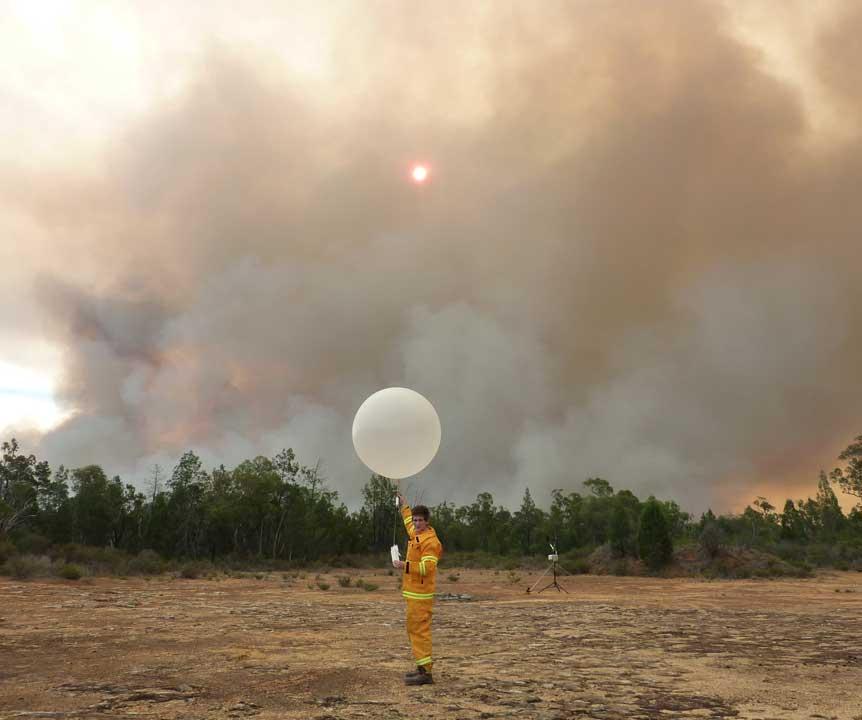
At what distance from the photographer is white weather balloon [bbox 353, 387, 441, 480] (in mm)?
8711

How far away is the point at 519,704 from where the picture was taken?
20.6 ft

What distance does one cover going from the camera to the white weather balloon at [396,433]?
8711mm

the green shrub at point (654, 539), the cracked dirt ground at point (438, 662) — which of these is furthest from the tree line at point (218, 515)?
the cracked dirt ground at point (438, 662)

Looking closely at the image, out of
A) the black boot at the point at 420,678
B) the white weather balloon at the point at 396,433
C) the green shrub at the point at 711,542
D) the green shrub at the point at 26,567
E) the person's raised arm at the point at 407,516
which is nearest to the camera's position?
the black boot at the point at 420,678

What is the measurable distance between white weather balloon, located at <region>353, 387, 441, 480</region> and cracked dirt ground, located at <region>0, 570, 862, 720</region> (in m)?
2.93

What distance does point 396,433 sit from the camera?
8688 millimetres

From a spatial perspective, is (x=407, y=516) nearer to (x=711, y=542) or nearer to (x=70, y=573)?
(x=70, y=573)

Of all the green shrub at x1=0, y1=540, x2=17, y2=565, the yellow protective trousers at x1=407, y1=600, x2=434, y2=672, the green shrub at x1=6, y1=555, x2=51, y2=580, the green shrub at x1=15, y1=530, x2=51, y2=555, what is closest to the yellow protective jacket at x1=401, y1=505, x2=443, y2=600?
the yellow protective trousers at x1=407, y1=600, x2=434, y2=672

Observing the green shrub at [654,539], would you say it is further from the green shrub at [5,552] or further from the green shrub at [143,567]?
the green shrub at [5,552]

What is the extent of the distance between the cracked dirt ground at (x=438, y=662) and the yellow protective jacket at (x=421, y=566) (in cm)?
112

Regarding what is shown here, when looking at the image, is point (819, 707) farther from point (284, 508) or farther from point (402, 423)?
point (284, 508)

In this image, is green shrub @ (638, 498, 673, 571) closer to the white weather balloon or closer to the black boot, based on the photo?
the white weather balloon

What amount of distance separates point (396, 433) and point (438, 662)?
11.9 ft

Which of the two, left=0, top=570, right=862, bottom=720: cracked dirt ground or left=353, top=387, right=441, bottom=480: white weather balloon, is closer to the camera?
left=0, top=570, right=862, bottom=720: cracked dirt ground
